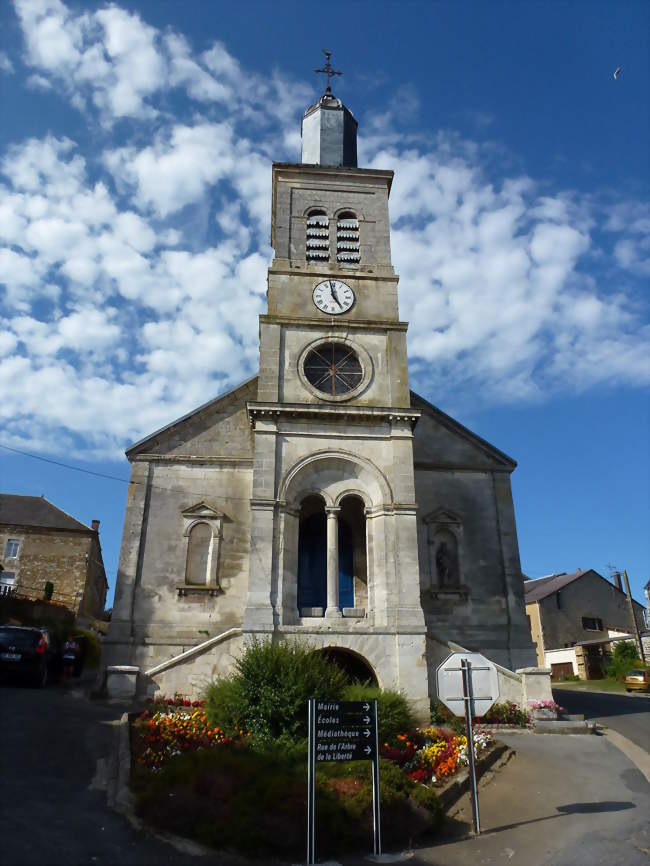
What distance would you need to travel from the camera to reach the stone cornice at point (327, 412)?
18.4m

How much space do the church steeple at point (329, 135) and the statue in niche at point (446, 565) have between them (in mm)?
14287

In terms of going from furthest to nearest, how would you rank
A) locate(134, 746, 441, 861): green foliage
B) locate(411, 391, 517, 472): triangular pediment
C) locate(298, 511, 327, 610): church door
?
locate(411, 391, 517, 472): triangular pediment, locate(298, 511, 327, 610): church door, locate(134, 746, 441, 861): green foliage

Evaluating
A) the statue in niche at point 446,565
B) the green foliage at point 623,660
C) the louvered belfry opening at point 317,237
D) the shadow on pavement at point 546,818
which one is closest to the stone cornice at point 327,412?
the statue in niche at point 446,565

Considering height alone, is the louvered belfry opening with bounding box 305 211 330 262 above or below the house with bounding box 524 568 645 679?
above

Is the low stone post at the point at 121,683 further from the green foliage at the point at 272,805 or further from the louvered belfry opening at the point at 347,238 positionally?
the louvered belfry opening at the point at 347,238

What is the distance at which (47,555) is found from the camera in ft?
122

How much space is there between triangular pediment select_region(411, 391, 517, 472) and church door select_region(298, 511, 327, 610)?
4.02 meters

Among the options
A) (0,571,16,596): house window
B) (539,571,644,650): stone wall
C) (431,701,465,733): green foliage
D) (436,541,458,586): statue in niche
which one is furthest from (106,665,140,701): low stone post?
(539,571,644,650): stone wall

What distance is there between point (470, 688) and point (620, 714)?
12.4m

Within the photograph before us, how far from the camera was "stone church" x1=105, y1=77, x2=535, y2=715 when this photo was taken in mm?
16578

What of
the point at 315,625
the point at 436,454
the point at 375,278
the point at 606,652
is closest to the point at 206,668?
the point at 315,625

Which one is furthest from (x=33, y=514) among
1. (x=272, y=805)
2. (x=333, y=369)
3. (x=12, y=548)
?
(x=272, y=805)

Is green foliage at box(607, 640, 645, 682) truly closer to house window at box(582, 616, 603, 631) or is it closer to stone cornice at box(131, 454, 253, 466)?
house window at box(582, 616, 603, 631)

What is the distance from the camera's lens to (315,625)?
1636 cm
